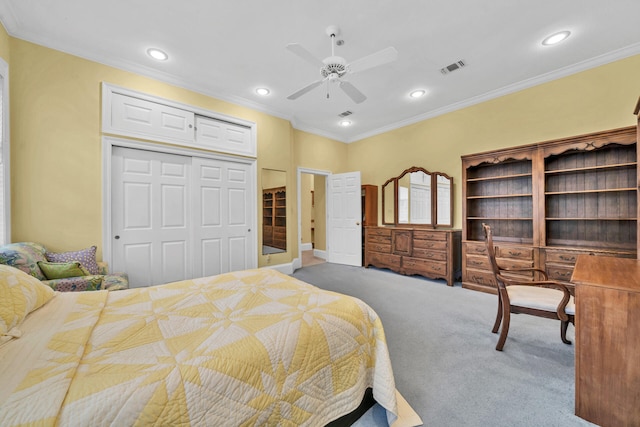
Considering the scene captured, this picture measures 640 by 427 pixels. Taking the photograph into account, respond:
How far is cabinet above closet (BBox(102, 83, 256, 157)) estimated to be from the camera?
3.07 metres

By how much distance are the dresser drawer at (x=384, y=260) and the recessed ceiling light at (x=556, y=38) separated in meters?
3.49

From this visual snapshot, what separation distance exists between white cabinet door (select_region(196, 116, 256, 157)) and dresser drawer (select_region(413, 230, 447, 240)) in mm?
3172

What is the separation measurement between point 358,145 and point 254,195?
3057mm

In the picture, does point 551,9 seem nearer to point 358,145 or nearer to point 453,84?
point 453,84

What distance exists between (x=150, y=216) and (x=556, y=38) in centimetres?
530

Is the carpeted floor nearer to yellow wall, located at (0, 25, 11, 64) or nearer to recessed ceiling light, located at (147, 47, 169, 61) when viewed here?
recessed ceiling light, located at (147, 47, 169, 61)

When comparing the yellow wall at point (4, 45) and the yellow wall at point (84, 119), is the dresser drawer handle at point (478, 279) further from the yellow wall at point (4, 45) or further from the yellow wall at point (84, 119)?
the yellow wall at point (4, 45)

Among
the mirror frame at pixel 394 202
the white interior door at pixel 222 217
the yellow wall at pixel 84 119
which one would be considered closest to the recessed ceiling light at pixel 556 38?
the yellow wall at pixel 84 119

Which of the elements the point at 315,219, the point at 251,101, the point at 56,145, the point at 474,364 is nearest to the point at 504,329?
the point at 474,364

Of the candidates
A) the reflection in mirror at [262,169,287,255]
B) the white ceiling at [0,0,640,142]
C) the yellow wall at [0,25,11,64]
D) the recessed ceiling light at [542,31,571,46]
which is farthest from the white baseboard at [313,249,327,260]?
the yellow wall at [0,25,11,64]

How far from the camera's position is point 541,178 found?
326 cm

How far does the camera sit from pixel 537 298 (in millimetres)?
2039

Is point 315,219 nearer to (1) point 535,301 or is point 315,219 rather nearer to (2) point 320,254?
(2) point 320,254

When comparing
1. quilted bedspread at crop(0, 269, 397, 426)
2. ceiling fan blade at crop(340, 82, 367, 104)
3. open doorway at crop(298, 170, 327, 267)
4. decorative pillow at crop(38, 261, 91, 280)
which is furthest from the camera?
open doorway at crop(298, 170, 327, 267)
